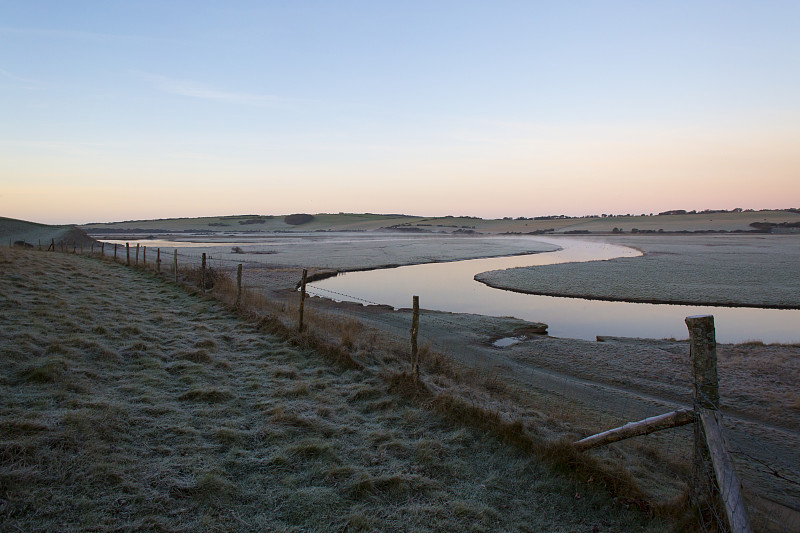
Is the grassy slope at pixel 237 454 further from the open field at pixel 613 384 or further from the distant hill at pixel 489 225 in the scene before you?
the distant hill at pixel 489 225

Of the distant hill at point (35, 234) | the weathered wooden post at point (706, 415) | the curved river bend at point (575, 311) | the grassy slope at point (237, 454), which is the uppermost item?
the distant hill at point (35, 234)

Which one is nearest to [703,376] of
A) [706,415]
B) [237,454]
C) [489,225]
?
[706,415]

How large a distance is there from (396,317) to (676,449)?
11.7m

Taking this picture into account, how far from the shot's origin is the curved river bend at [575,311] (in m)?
17.0

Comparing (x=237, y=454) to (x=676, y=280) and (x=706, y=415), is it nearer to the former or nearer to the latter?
(x=706, y=415)

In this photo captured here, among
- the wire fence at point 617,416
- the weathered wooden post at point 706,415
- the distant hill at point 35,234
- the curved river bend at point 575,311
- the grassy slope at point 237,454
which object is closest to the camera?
the weathered wooden post at point 706,415

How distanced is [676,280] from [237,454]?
27.8 m

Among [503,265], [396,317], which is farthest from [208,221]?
[396,317]

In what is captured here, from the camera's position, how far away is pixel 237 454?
Answer: 6.02 metres

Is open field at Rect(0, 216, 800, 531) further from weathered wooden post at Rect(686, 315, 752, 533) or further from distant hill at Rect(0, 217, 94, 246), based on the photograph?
distant hill at Rect(0, 217, 94, 246)

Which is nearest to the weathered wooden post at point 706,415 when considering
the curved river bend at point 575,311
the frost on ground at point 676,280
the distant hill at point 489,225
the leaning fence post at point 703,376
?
the leaning fence post at point 703,376

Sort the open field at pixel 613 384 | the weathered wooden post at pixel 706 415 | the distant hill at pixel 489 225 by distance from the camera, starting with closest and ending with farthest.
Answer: the weathered wooden post at pixel 706 415
the open field at pixel 613 384
the distant hill at pixel 489 225

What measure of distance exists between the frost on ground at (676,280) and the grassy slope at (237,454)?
1925 cm

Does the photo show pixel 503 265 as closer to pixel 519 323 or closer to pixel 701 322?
pixel 519 323
